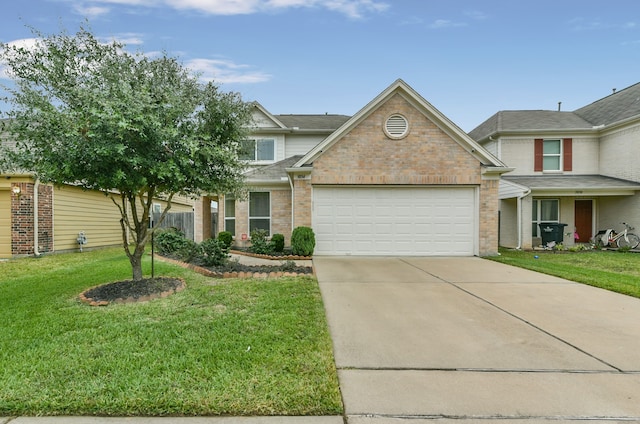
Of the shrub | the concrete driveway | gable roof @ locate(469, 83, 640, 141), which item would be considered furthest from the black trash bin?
the shrub

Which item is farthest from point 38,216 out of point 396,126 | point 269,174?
point 396,126

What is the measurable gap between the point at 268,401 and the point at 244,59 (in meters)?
12.1

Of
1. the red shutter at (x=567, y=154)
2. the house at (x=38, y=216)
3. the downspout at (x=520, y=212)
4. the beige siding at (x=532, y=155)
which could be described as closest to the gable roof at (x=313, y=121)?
the beige siding at (x=532, y=155)

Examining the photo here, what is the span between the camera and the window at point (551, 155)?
1655cm

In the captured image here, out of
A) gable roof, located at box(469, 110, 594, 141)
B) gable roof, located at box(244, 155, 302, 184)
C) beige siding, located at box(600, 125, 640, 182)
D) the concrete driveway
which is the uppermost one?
gable roof, located at box(469, 110, 594, 141)

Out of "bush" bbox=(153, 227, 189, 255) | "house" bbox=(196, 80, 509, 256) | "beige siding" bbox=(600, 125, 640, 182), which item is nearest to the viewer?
"house" bbox=(196, 80, 509, 256)

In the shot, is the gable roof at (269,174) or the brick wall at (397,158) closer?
the brick wall at (397,158)

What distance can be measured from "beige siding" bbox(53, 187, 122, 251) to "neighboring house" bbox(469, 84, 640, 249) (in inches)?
703

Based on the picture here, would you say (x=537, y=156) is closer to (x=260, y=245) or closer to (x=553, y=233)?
(x=553, y=233)

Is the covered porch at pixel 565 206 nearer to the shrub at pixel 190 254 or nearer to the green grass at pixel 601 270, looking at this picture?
the green grass at pixel 601 270

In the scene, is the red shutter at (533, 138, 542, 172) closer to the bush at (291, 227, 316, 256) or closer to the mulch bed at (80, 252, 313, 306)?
the bush at (291, 227, 316, 256)

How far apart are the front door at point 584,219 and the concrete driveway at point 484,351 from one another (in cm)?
1149

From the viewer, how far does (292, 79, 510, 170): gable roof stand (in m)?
11.6

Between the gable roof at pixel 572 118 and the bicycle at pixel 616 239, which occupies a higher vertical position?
the gable roof at pixel 572 118
